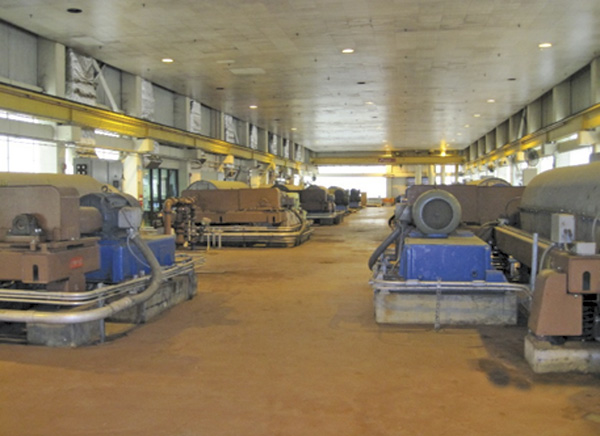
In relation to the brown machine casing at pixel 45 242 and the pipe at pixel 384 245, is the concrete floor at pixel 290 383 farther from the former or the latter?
the pipe at pixel 384 245

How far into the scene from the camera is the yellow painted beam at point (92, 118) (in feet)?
37.3

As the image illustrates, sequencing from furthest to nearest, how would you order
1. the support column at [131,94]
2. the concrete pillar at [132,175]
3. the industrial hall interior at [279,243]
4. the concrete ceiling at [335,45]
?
the concrete pillar at [132,175] < the support column at [131,94] < the concrete ceiling at [335,45] < the industrial hall interior at [279,243]

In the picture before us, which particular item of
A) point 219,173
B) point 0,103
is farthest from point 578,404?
point 219,173

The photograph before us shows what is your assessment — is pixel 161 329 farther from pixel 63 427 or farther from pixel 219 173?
pixel 219 173

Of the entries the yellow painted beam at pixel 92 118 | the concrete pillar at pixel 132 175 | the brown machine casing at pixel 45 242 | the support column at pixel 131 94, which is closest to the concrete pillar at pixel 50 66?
the yellow painted beam at pixel 92 118

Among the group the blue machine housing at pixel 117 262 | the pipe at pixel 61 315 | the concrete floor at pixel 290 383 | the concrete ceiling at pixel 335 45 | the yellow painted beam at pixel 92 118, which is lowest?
the concrete floor at pixel 290 383

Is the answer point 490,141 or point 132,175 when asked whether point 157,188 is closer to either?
point 132,175

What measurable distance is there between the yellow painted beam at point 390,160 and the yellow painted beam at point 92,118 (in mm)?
25181

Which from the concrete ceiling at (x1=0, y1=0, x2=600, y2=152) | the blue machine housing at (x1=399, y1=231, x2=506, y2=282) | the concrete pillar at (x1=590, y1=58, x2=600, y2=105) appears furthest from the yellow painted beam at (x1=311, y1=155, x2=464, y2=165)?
the blue machine housing at (x1=399, y1=231, x2=506, y2=282)

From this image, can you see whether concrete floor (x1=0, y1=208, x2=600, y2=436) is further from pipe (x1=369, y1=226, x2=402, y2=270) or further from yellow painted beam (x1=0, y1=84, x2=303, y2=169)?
yellow painted beam (x1=0, y1=84, x2=303, y2=169)

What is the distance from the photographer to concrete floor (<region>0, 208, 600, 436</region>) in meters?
3.60

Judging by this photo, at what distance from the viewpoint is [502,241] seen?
8156mm

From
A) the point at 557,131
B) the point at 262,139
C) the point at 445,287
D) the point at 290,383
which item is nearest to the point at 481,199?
the point at 445,287

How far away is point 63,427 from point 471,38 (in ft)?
38.6
